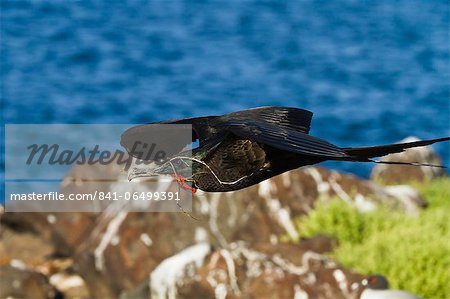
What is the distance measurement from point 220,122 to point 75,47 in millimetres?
22947

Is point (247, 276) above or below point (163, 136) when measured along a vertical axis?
below

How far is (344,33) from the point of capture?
31047mm

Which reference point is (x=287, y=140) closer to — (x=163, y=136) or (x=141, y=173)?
(x=141, y=173)

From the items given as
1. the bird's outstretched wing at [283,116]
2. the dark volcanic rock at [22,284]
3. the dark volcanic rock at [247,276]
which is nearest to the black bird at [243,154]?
the bird's outstretched wing at [283,116]

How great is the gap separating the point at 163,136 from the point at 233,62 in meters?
21.5

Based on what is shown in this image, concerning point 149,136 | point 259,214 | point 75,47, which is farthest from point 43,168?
point 75,47

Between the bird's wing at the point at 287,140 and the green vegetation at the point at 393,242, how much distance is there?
4149mm

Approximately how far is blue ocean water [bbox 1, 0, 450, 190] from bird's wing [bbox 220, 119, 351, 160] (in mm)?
12263

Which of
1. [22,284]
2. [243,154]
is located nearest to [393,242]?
[22,284]

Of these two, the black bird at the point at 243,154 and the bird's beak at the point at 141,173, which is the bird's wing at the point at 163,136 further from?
the bird's beak at the point at 141,173

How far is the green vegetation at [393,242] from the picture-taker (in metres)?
9.40

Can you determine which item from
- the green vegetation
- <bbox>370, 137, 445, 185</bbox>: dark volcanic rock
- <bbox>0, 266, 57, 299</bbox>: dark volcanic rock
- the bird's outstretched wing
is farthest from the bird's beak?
<bbox>370, 137, 445, 185</bbox>: dark volcanic rock

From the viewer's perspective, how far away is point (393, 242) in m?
9.81

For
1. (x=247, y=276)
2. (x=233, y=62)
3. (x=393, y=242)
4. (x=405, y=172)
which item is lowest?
(x=247, y=276)
